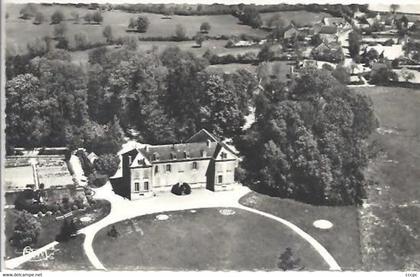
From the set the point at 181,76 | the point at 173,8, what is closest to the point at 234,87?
the point at 181,76

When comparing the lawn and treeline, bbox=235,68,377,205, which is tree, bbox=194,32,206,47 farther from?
the lawn

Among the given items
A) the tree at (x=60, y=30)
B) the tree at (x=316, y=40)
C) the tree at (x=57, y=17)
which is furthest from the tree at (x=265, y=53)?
the tree at (x=57, y=17)

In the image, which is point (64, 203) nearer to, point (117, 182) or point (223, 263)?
point (117, 182)

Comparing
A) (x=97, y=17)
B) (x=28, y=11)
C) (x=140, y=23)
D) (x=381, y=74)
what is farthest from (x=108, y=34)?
(x=381, y=74)

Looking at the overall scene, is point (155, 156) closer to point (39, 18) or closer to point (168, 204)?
point (168, 204)

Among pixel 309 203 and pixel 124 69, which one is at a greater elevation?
pixel 124 69
